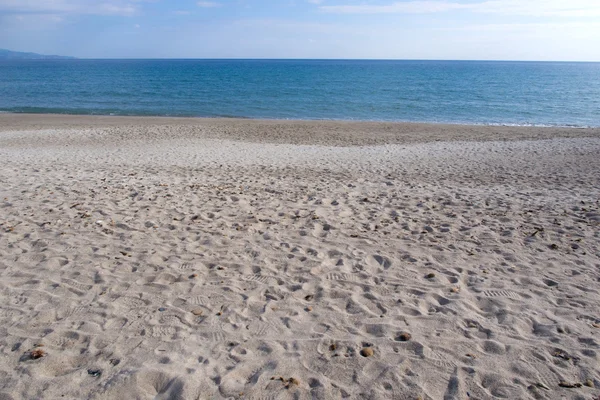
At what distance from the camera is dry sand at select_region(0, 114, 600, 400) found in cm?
342

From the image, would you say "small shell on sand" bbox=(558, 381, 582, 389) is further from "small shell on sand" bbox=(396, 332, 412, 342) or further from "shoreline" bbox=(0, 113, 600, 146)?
"shoreline" bbox=(0, 113, 600, 146)

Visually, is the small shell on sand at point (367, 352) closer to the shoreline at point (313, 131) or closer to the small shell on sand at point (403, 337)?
the small shell on sand at point (403, 337)

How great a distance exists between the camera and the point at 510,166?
12.0 meters

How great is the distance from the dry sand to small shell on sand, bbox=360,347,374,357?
0.03m

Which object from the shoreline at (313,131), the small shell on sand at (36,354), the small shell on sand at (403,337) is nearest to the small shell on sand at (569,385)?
the small shell on sand at (403,337)

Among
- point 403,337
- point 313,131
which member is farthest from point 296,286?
point 313,131

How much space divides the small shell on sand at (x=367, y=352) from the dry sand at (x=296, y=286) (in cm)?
3

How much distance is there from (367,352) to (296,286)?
51.4 inches

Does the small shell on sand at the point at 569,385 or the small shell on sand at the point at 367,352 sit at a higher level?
the small shell on sand at the point at 367,352

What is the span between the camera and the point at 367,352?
12.1 ft

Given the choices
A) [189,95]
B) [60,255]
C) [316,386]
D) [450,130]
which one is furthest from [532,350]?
[189,95]

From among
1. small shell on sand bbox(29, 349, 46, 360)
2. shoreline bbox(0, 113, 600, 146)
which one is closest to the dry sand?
small shell on sand bbox(29, 349, 46, 360)

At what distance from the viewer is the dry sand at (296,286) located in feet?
11.2

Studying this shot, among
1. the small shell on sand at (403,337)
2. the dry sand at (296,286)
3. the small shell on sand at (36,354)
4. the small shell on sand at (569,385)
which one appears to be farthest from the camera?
the small shell on sand at (403,337)
